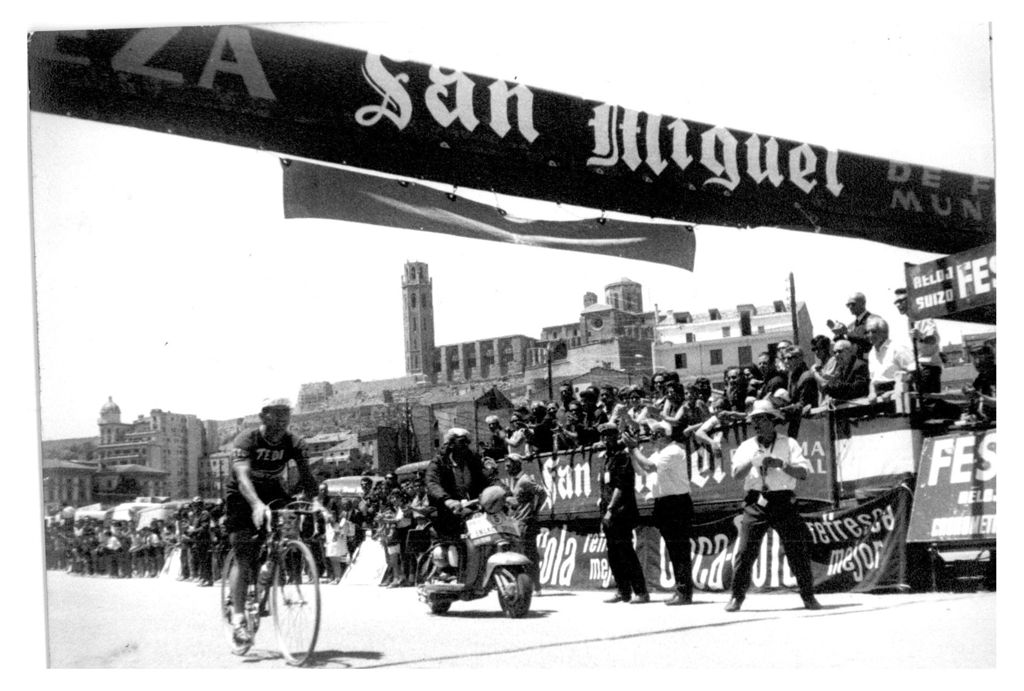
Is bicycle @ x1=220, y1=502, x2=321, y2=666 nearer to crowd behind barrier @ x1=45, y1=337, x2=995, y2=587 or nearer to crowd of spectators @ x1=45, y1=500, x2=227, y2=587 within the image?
crowd behind barrier @ x1=45, y1=337, x2=995, y2=587

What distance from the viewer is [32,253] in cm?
812

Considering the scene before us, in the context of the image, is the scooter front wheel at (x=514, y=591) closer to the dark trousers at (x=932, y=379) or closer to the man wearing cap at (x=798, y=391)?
the man wearing cap at (x=798, y=391)

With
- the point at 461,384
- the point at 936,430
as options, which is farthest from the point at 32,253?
the point at 936,430

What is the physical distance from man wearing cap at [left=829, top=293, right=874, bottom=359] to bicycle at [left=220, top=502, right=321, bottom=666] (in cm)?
388

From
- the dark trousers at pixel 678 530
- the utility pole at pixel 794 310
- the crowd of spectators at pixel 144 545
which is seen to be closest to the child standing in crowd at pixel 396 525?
the crowd of spectators at pixel 144 545

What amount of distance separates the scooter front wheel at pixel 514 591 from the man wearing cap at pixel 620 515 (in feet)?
2.29

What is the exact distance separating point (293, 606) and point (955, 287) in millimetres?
5060

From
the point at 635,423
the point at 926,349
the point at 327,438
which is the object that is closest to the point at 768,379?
the point at 635,423

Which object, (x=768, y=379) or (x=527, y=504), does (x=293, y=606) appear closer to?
(x=527, y=504)

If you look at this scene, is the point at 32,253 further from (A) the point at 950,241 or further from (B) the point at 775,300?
(A) the point at 950,241

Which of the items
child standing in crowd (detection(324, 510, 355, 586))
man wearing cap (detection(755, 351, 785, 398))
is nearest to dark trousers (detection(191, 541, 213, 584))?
child standing in crowd (detection(324, 510, 355, 586))

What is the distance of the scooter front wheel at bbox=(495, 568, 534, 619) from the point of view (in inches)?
317

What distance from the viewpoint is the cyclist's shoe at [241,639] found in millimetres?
7875

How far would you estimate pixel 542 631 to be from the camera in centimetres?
792
